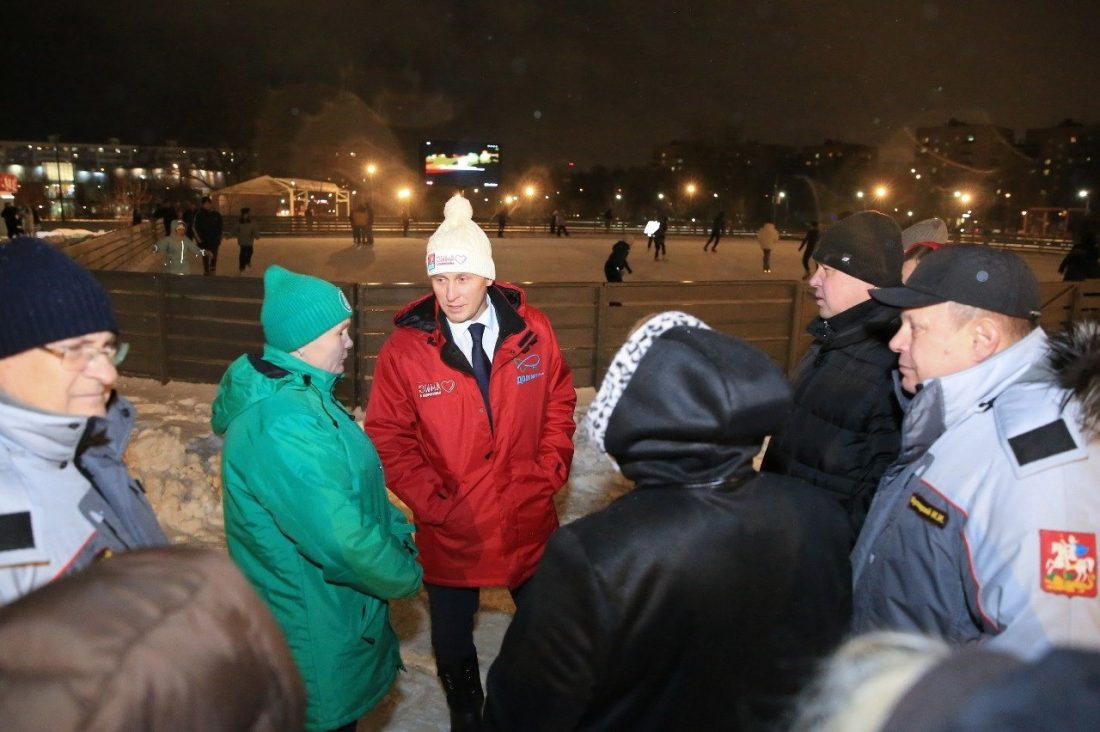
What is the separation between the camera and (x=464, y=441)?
3.25 m

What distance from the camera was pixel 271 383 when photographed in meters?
2.52

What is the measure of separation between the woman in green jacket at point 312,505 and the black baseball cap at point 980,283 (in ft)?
5.98

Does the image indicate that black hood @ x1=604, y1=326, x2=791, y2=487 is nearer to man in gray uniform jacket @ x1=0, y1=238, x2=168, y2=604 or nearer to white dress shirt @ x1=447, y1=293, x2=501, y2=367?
man in gray uniform jacket @ x1=0, y1=238, x2=168, y2=604

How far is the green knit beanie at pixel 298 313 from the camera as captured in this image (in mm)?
2605

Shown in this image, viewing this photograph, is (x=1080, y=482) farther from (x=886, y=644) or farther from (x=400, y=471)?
(x=400, y=471)

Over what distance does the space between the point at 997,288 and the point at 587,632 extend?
1561mm

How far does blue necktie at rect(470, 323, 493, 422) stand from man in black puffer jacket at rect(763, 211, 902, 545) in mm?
1201

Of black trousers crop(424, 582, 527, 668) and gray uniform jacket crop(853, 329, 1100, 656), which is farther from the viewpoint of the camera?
black trousers crop(424, 582, 527, 668)

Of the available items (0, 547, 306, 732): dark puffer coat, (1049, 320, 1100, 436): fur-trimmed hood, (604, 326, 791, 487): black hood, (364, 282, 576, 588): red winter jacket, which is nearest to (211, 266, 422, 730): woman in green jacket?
(364, 282, 576, 588): red winter jacket

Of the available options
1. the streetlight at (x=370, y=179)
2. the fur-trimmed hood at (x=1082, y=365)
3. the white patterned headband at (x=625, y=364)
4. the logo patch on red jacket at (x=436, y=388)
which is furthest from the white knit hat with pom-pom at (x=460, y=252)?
the streetlight at (x=370, y=179)

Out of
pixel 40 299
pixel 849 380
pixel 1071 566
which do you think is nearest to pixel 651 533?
pixel 1071 566

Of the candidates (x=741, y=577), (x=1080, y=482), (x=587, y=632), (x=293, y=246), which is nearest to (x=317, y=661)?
(x=587, y=632)

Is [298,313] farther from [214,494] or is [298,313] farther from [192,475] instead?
[192,475]

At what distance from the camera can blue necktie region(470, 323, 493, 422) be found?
11.0 ft
